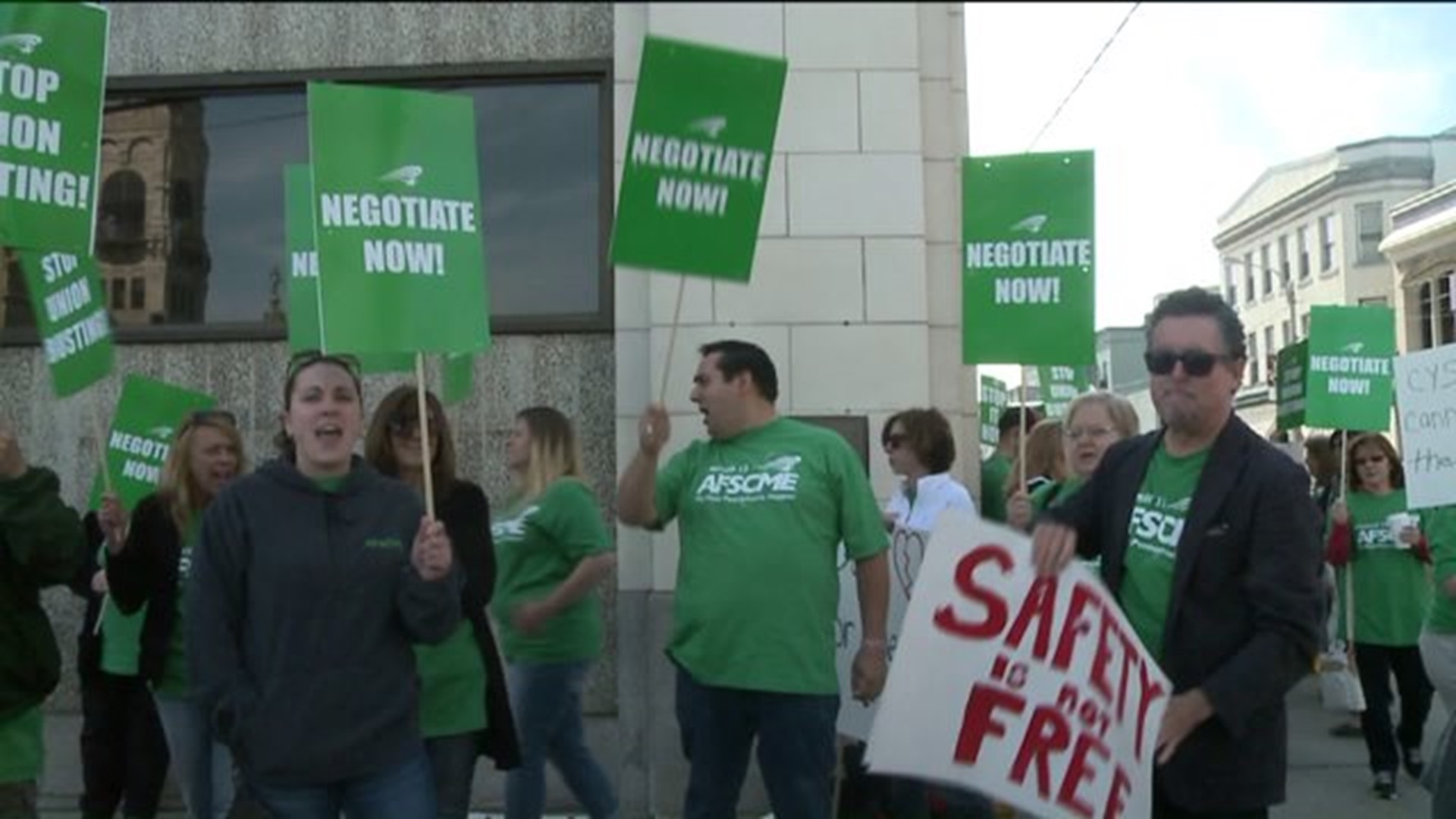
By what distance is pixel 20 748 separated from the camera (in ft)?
13.7

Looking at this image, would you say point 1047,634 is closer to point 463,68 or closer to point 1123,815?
point 1123,815

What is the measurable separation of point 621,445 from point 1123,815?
4464 mm

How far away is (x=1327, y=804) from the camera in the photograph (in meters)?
7.25

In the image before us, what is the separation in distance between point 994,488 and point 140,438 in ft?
13.0

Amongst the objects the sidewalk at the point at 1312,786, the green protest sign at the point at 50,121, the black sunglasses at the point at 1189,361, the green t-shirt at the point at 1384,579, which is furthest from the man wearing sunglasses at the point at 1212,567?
the green t-shirt at the point at 1384,579

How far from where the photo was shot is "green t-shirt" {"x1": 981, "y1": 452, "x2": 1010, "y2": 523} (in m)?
7.41

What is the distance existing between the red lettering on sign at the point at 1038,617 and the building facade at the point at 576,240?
12.2 feet

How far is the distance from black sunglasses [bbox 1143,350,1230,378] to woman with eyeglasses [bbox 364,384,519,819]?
2.14m

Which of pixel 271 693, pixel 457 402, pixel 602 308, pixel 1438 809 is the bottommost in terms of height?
pixel 1438 809

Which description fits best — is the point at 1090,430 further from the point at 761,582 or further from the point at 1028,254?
the point at 761,582

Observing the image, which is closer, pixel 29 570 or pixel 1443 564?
pixel 29 570

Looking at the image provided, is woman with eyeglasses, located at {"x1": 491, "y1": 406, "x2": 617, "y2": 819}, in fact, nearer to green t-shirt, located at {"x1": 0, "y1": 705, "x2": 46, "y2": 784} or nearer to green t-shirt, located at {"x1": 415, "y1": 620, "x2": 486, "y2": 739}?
green t-shirt, located at {"x1": 415, "y1": 620, "x2": 486, "y2": 739}

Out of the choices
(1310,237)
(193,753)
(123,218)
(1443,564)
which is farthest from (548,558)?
(1310,237)

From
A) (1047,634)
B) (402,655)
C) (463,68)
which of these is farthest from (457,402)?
(1047,634)
